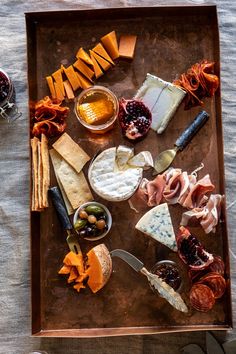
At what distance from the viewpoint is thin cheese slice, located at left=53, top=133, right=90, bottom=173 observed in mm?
2051

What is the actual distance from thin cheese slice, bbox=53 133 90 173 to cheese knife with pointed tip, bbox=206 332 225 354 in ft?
2.33

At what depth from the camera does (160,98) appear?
2.06 meters

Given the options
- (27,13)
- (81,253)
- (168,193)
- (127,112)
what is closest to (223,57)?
(127,112)

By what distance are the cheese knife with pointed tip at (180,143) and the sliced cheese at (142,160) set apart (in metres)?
0.03

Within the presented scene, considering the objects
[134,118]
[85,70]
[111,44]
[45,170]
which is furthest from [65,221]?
[111,44]

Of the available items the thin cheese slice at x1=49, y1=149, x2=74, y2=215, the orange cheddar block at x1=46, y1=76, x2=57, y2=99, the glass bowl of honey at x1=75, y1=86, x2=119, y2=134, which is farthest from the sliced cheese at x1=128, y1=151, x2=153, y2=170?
the orange cheddar block at x1=46, y1=76, x2=57, y2=99

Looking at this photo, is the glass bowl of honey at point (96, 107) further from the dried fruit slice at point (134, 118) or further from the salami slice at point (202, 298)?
the salami slice at point (202, 298)

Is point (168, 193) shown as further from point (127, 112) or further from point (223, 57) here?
point (223, 57)

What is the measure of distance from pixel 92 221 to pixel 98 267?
0.50 ft

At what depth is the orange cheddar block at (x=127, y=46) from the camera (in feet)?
6.84

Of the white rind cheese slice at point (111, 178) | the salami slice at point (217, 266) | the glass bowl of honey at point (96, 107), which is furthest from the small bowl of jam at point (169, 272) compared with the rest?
the glass bowl of honey at point (96, 107)

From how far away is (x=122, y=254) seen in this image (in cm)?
201

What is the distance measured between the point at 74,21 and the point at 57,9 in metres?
0.08

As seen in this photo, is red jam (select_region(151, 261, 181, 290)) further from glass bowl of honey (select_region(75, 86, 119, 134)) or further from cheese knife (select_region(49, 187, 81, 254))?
glass bowl of honey (select_region(75, 86, 119, 134))
